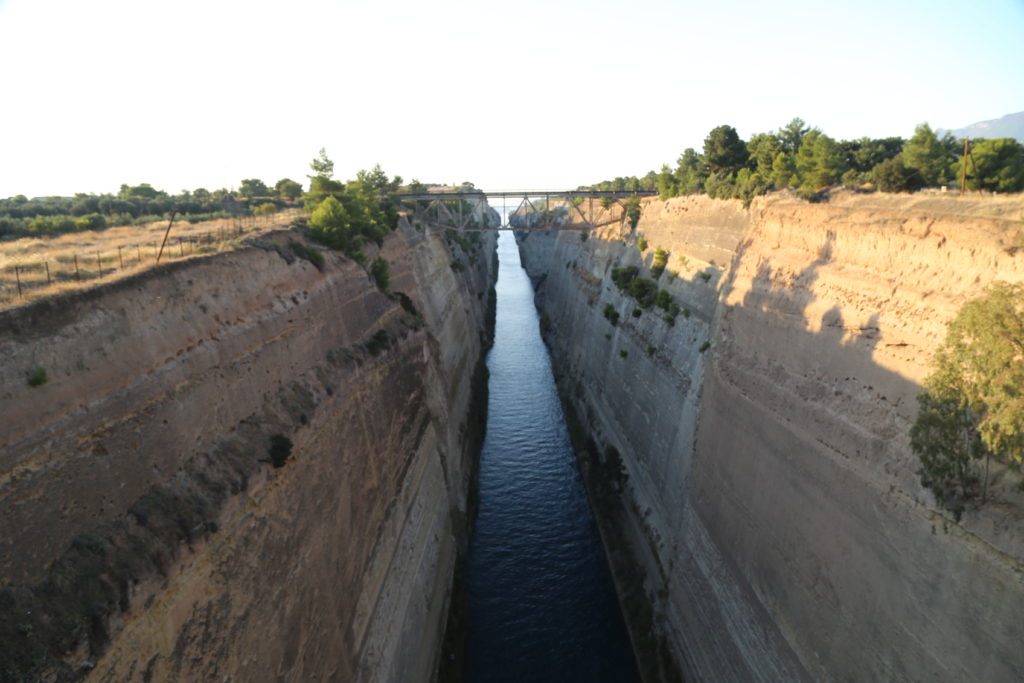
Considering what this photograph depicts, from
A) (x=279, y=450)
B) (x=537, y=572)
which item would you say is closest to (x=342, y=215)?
(x=279, y=450)

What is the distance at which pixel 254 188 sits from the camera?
50719mm

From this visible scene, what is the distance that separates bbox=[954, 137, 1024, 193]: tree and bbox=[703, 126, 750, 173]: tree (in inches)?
515

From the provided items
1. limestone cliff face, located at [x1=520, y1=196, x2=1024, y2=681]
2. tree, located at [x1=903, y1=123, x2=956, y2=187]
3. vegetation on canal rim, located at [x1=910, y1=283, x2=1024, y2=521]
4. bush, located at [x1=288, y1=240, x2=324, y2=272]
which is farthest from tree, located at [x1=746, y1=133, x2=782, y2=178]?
bush, located at [x1=288, y1=240, x2=324, y2=272]

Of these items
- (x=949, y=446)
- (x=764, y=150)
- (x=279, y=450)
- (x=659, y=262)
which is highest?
(x=764, y=150)

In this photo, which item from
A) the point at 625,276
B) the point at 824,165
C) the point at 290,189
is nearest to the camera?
the point at 824,165

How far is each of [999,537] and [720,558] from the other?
8.24 meters

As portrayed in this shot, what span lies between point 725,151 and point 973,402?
74.2ft

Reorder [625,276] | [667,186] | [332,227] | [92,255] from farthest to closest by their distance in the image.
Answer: [667,186] → [625,276] → [332,227] → [92,255]

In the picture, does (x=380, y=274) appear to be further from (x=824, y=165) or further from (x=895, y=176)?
(x=895, y=176)

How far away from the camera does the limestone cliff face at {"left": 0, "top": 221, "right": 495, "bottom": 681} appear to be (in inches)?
283

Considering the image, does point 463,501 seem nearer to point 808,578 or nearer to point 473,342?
point 808,578

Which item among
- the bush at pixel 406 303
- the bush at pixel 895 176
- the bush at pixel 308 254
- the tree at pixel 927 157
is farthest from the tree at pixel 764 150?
the bush at pixel 308 254

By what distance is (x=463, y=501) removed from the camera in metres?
24.0

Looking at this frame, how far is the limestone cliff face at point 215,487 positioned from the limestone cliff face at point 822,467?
357 inches
